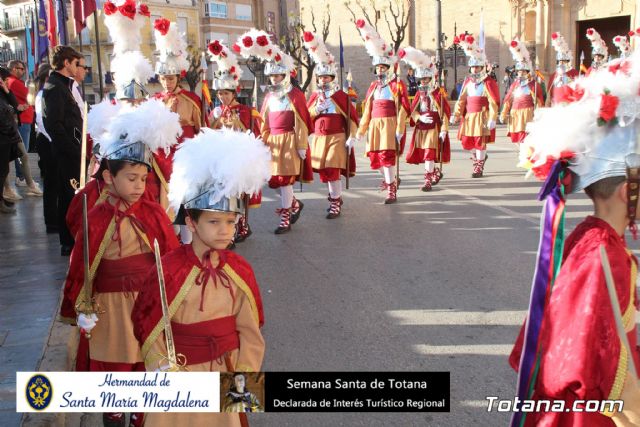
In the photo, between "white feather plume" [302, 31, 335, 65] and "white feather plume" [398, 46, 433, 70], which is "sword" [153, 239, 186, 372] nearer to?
"white feather plume" [302, 31, 335, 65]

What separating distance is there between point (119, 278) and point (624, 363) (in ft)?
8.99

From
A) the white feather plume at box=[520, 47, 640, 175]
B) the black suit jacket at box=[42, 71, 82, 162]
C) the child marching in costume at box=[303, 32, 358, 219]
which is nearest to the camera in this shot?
the white feather plume at box=[520, 47, 640, 175]

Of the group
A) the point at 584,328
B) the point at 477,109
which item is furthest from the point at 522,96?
the point at 584,328

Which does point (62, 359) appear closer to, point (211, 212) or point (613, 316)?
point (211, 212)

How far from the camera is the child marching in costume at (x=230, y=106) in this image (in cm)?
858

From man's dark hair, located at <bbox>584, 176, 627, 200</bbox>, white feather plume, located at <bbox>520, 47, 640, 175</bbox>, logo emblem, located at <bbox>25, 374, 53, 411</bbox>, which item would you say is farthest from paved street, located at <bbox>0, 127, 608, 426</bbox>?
white feather plume, located at <bbox>520, 47, 640, 175</bbox>

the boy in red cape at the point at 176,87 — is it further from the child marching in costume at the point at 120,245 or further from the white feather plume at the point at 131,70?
the child marching in costume at the point at 120,245

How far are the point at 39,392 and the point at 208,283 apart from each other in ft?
3.78

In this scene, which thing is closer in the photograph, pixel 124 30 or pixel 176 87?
pixel 124 30

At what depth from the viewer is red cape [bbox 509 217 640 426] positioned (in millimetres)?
2168

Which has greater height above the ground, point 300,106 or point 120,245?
point 300,106

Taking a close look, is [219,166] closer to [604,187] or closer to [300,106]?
[604,187]

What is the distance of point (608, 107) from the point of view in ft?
7.43

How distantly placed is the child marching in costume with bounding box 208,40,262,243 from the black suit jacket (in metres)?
1.96
